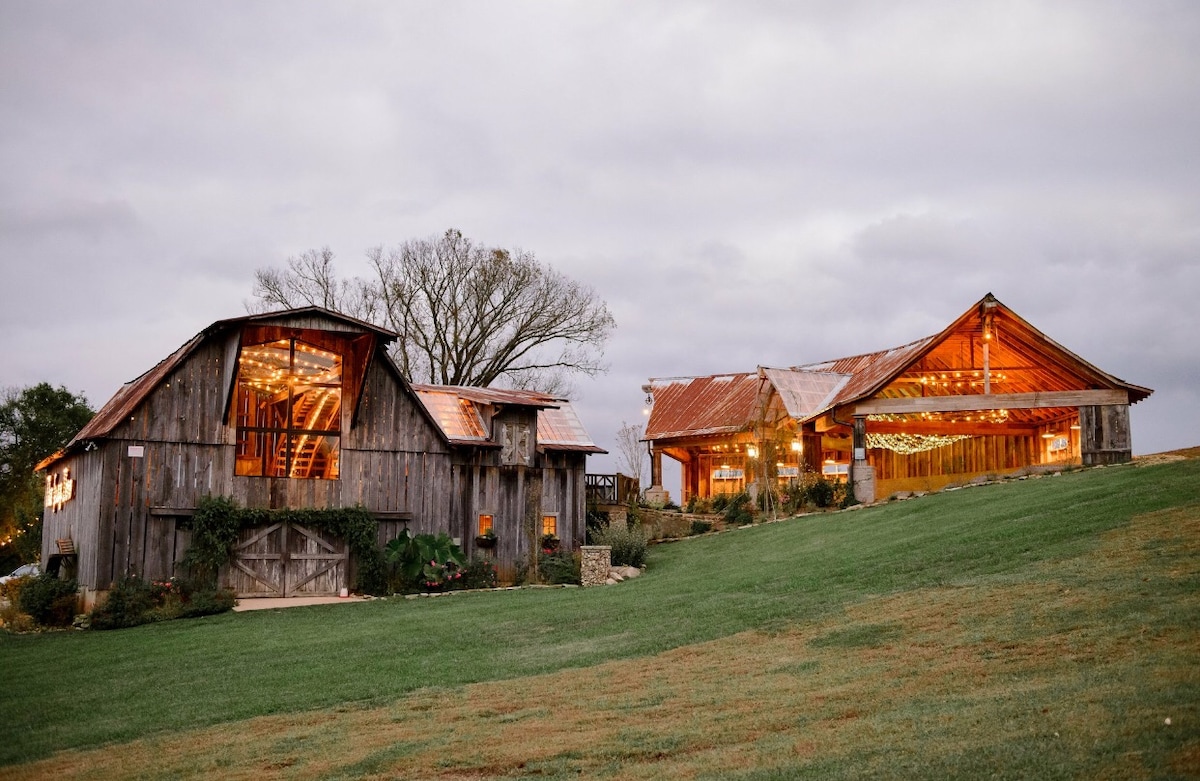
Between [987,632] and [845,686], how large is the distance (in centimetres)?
238

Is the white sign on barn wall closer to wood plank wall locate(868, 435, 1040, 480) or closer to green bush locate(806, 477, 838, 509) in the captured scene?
green bush locate(806, 477, 838, 509)

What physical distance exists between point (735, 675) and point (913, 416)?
2514 cm

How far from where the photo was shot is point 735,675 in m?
11.9

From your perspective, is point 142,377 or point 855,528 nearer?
point 855,528

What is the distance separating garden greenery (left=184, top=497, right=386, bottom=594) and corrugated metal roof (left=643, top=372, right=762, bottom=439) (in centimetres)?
1586

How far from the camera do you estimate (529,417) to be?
30625 millimetres

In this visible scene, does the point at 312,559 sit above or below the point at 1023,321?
below

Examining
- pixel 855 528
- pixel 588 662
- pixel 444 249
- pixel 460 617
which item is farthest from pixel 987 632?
pixel 444 249

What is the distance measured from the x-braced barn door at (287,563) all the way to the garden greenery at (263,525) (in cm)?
23

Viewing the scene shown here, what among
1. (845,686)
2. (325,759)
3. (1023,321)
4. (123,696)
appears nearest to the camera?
(325,759)

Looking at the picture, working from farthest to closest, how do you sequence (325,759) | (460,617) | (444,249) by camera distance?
1. (444,249)
2. (460,617)
3. (325,759)

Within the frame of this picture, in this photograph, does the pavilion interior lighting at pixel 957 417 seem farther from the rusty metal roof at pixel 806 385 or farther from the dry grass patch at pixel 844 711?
the dry grass patch at pixel 844 711

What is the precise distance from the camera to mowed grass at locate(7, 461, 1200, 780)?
8.08 meters

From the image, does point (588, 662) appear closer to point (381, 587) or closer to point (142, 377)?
point (381, 587)
